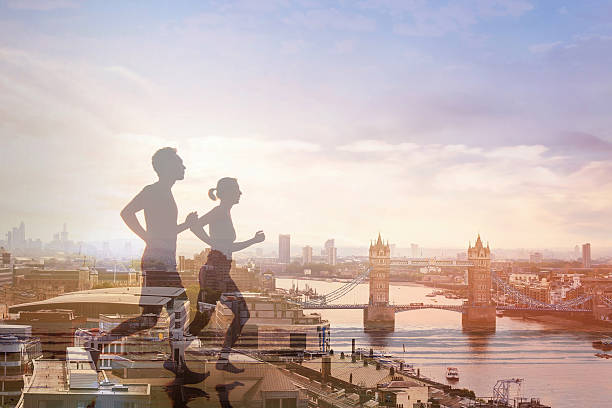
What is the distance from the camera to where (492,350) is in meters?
10.6

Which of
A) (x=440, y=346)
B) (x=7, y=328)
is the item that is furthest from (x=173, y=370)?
(x=440, y=346)

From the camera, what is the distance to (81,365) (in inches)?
107

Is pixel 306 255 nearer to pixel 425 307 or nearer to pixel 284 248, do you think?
pixel 284 248

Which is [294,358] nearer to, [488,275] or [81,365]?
[81,365]

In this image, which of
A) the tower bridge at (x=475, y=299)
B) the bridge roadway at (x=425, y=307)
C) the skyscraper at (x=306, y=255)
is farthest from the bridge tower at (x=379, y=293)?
the skyscraper at (x=306, y=255)

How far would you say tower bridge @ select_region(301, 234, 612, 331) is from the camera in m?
13.5

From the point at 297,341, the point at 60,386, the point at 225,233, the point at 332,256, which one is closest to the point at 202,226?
the point at 225,233

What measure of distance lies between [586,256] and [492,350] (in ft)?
11.9

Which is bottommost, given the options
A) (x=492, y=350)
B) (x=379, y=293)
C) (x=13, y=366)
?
(x=492, y=350)

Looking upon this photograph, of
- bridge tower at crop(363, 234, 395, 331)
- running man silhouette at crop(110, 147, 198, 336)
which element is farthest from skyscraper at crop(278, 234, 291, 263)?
running man silhouette at crop(110, 147, 198, 336)

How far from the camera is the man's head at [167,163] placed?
6.78 feet

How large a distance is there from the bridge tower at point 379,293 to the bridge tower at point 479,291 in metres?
1.89

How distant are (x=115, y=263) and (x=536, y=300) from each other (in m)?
12.7

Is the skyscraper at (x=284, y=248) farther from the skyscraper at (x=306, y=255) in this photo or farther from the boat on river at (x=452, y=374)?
the boat on river at (x=452, y=374)
